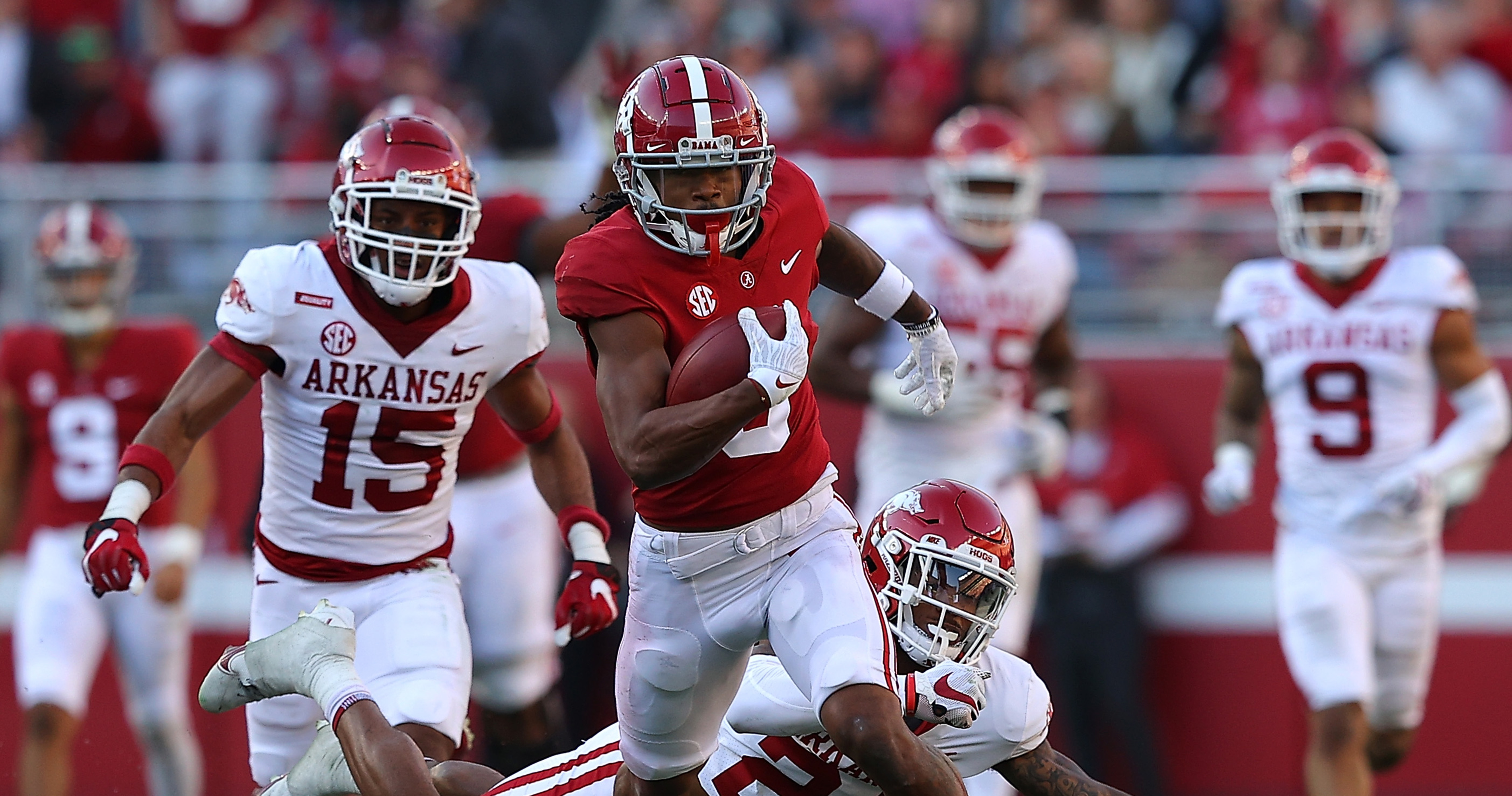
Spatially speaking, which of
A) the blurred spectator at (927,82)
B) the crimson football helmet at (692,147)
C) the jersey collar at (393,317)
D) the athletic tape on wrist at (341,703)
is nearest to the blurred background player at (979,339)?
the blurred spectator at (927,82)

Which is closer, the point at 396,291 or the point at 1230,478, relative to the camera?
the point at 396,291

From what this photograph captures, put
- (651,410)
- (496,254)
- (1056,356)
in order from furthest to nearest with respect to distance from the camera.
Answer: (1056,356) < (496,254) < (651,410)

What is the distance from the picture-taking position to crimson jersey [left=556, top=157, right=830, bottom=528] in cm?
375

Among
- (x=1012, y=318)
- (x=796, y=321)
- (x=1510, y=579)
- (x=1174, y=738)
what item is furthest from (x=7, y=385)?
(x=1510, y=579)

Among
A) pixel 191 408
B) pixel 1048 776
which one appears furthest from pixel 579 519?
pixel 1048 776

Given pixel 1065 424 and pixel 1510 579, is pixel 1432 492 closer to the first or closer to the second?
pixel 1065 424

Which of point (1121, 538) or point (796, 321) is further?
point (1121, 538)

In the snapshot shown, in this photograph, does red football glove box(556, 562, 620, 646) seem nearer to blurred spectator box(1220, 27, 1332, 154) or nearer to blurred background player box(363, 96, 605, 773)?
blurred background player box(363, 96, 605, 773)

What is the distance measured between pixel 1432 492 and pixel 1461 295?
0.64m

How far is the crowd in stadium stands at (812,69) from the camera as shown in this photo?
8500 millimetres

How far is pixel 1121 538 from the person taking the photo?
7.56 metres

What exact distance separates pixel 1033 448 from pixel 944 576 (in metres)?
2.77

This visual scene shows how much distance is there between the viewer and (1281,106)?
8469 millimetres

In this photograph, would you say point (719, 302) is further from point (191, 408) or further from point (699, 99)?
point (191, 408)
